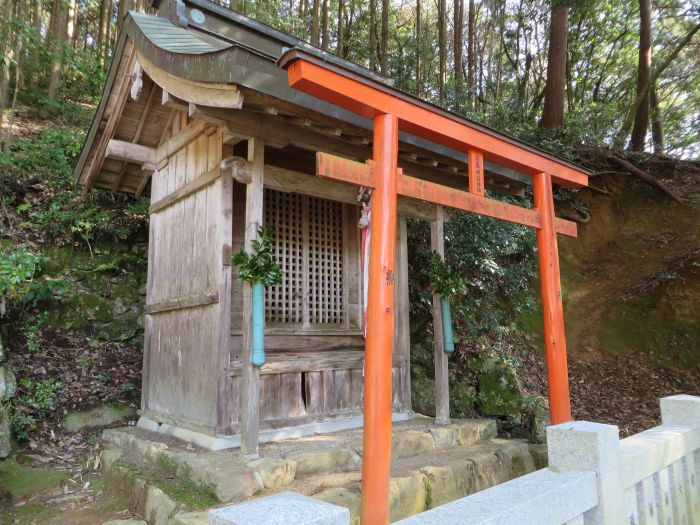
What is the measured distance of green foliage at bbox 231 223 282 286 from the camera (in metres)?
4.30

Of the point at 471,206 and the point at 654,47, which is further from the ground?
the point at 654,47

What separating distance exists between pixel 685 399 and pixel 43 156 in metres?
10.9

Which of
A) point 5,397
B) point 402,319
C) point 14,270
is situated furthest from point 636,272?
point 5,397

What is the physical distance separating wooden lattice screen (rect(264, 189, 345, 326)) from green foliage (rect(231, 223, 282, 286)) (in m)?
1.47

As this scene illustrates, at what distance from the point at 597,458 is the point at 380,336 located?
141 cm

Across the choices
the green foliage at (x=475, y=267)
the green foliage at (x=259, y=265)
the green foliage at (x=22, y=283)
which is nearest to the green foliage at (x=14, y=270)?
the green foliage at (x=22, y=283)

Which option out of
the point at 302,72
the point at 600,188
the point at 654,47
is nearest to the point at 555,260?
the point at 302,72

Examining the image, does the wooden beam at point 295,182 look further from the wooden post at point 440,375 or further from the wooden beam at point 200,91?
the wooden post at point 440,375

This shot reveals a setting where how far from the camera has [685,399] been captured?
3.82 m

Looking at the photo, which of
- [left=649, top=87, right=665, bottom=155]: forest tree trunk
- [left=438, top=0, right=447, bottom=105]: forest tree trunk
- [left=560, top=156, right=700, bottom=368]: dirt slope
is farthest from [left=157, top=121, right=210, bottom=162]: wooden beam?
[left=649, top=87, right=665, bottom=155]: forest tree trunk

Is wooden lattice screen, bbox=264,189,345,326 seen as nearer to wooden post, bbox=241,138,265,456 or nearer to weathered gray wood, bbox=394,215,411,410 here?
weathered gray wood, bbox=394,215,411,410

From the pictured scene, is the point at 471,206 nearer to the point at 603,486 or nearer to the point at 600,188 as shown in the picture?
the point at 603,486

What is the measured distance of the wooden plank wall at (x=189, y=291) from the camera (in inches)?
194

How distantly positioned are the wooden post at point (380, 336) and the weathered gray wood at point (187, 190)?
7.72 ft
